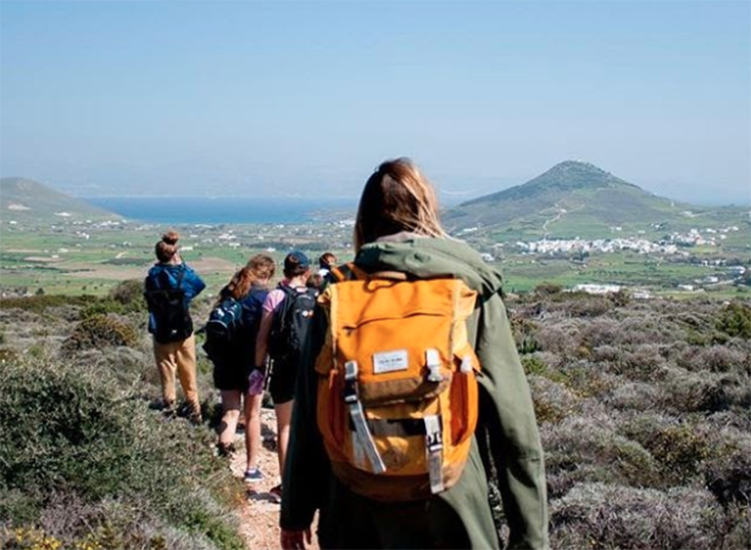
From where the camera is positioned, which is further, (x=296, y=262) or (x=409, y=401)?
(x=296, y=262)

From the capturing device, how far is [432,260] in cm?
213

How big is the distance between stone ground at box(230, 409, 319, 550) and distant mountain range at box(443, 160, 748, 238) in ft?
290

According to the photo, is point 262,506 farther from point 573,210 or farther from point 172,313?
point 573,210

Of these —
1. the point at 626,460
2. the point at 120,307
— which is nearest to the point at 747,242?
the point at 120,307

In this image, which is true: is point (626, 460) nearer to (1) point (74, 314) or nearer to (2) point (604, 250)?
(1) point (74, 314)

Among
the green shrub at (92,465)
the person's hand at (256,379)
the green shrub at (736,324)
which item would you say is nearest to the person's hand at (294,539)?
the green shrub at (92,465)

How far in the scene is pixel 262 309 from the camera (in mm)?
5906

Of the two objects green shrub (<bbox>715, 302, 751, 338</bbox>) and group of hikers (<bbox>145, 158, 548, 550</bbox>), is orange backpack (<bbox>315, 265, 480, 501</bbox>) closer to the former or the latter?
group of hikers (<bbox>145, 158, 548, 550</bbox>)

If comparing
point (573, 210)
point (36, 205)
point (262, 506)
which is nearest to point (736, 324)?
point (262, 506)

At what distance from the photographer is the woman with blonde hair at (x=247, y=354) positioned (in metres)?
6.07

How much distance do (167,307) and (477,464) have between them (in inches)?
213

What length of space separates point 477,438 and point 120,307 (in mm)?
19248

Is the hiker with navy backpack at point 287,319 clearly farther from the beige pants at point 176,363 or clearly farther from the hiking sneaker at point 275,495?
the beige pants at point 176,363

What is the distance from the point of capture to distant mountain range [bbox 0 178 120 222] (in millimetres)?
138875
